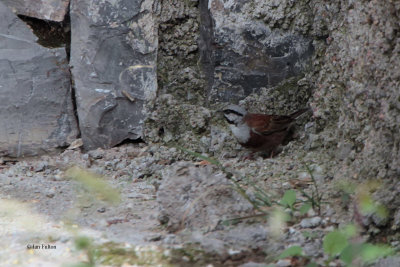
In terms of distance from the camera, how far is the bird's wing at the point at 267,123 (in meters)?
4.74

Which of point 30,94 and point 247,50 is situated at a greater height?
point 247,50

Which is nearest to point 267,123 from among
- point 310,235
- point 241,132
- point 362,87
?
point 241,132

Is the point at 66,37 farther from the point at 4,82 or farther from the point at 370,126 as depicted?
the point at 370,126

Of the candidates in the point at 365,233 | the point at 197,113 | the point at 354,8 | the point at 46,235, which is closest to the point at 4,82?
the point at 197,113

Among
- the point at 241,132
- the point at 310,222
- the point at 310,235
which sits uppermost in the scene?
the point at 241,132

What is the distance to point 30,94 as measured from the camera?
16.4 ft

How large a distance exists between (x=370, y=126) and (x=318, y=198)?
1.88 feet

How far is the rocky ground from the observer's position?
302 cm

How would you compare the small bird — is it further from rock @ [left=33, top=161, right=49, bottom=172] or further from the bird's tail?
rock @ [left=33, top=161, right=49, bottom=172]

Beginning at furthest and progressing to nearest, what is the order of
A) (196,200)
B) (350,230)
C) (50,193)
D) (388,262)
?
(50,193)
(196,200)
(350,230)
(388,262)

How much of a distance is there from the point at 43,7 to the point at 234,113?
1.76 metres

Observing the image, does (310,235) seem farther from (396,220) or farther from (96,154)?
(96,154)

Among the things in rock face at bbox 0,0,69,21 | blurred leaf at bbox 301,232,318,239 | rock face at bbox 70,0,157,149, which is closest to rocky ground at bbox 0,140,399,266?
blurred leaf at bbox 301,232,318,239

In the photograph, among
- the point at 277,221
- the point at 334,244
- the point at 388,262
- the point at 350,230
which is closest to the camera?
the point at 334,244
